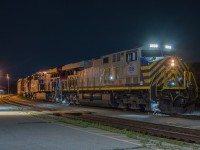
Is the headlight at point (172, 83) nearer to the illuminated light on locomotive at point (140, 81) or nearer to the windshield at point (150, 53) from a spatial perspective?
the illuminated light on locomotive at point (140, 81)

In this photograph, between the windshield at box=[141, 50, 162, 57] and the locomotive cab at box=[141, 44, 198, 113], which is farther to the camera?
the windshield at box=[141, 50, 162, 57]

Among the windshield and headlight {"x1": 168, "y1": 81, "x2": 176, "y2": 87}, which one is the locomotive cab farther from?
the windshield

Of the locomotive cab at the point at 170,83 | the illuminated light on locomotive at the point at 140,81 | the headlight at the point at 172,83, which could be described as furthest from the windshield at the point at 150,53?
the headlight at the point at 172,83

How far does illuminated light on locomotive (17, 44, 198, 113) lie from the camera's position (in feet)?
68.2

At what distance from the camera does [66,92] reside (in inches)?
1433

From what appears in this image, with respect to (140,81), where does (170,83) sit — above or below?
below

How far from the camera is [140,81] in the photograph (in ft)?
71.9

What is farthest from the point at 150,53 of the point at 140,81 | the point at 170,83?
the point at 170,83

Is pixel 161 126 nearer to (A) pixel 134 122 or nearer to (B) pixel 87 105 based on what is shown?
(A) pixel 134 122

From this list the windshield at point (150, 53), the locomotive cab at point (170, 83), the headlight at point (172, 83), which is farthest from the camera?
the windshield at point (150, 53)

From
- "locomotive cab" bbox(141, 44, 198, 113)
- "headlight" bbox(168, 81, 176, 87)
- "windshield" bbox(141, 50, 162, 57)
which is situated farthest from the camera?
"windshield" bbox(141, 50, 162, 57)

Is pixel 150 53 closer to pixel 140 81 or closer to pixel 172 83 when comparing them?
pixel 140 81

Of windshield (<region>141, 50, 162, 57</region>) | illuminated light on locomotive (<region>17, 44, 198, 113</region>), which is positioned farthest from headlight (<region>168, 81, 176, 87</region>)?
windshield (<region>141, 50, 162, 57</region>)

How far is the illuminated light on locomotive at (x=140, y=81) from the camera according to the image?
20797mm
